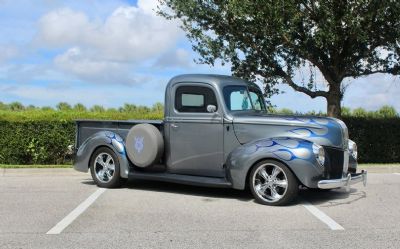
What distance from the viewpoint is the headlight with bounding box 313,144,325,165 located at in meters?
7.93

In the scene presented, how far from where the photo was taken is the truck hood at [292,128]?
8.22 m

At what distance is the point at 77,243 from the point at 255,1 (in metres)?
8.40

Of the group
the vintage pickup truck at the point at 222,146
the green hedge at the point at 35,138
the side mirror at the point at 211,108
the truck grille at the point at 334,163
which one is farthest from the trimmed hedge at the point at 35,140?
the truck grille at the point at 334,163

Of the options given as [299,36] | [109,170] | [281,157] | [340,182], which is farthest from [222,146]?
[299,36]

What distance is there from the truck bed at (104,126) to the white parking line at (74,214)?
44.9 inches

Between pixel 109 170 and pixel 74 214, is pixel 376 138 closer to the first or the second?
pixel 109 170

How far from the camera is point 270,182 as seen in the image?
8.19m

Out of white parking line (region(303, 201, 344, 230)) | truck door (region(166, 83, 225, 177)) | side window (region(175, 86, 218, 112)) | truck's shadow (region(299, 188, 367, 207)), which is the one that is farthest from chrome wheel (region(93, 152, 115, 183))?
white parking line (region(303, 201, 344, 230))

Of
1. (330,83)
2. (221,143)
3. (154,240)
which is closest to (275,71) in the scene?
(330,83)

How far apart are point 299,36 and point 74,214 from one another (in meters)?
8.09

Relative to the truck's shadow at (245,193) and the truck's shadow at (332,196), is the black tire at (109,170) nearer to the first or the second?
the truck's shadow at (245,193)

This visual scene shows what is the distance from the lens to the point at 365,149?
14859mm

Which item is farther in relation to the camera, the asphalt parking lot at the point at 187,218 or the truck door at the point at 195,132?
the truck door at the point at 195,132

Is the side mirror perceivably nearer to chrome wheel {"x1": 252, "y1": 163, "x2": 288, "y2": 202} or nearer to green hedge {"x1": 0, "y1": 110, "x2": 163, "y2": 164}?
chrome wheel {"x1": 252, "y1": 163, "x2": 288, "y2": 202}
